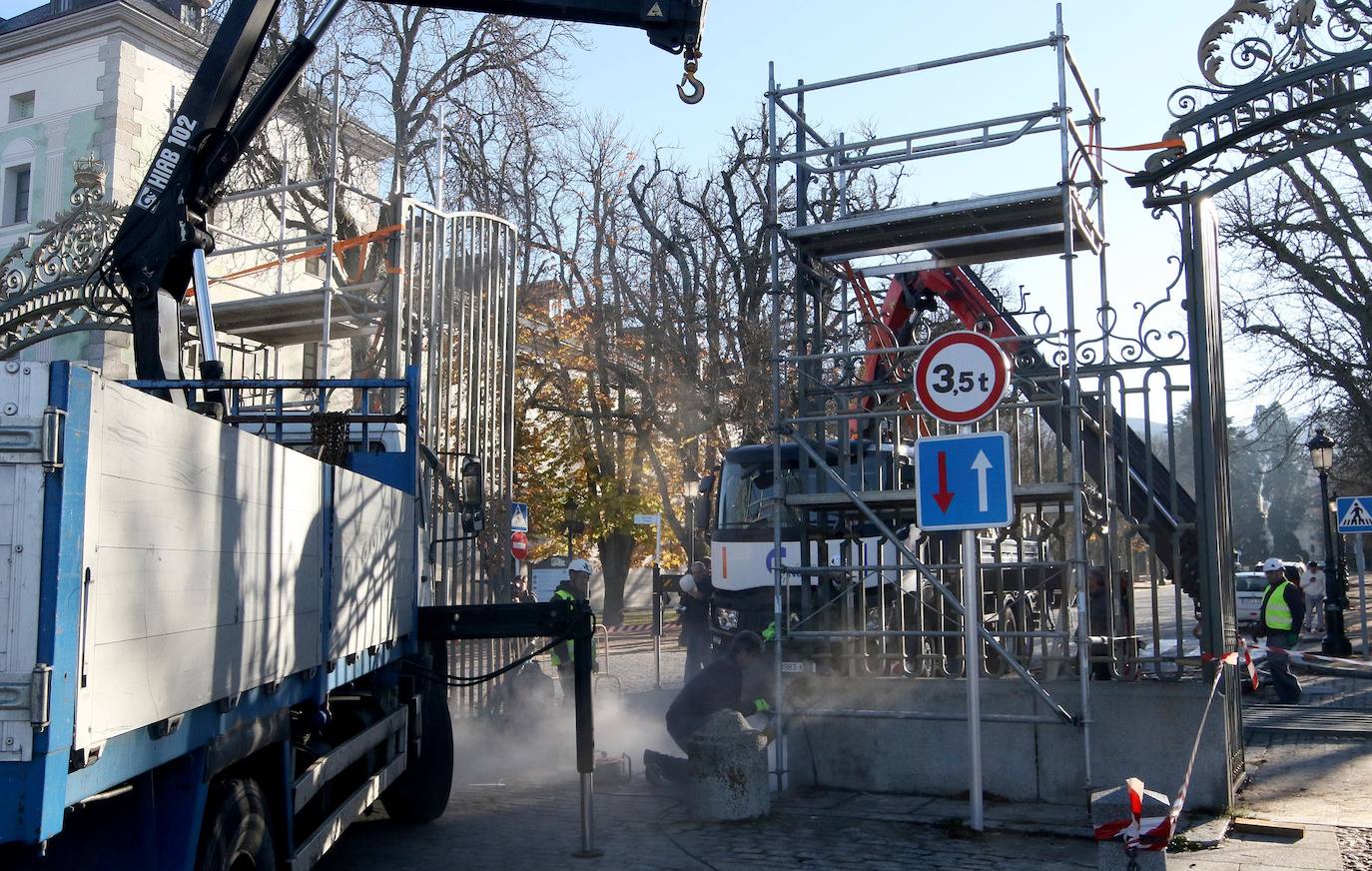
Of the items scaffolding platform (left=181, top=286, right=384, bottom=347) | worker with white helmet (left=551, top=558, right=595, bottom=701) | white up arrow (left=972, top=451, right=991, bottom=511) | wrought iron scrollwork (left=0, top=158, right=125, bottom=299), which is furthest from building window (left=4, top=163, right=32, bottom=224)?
white up arrow (left=972, top=451, right=991, bottom=511)

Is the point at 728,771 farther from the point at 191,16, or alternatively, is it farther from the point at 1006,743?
the point at 191,16

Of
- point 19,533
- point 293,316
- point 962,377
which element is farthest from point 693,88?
point 293,316

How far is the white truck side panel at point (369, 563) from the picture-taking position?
585cm

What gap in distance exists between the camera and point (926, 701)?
863 centimetres

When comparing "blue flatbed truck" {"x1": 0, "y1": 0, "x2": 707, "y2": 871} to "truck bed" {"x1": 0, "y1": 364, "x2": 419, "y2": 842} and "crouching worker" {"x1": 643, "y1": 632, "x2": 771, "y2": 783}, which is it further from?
"crouching worker" {"x1": 643, "y1": 632, "x2": 771, "y2": 783}

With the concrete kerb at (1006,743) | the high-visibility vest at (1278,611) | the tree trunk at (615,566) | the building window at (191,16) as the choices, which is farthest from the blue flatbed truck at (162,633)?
the building window at (191,16)

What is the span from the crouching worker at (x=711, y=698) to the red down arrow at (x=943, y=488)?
6.88 feet

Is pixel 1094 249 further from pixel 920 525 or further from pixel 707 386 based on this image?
pixel 707 386

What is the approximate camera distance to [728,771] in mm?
8062

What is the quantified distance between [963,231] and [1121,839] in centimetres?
522

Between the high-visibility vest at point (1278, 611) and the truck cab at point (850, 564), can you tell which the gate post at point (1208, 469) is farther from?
the high-visibility vest at point (1278, 611)

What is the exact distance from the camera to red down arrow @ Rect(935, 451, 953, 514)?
758 cm

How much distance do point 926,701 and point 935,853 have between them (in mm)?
1549

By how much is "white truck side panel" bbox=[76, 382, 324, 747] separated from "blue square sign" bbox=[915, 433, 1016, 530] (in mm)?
3996
